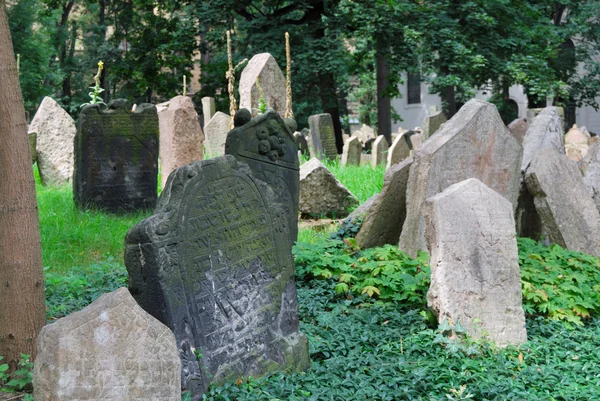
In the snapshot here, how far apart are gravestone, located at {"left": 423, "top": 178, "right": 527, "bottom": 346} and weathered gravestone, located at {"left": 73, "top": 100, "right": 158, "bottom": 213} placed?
567 cm

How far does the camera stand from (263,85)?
12.6m

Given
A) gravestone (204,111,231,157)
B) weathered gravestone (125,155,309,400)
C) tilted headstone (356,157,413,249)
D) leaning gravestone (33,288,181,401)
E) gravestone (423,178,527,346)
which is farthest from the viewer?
gravestone (204,111,231,157)

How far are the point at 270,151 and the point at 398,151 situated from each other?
9.26m

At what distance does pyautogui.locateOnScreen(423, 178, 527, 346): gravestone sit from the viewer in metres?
5.21

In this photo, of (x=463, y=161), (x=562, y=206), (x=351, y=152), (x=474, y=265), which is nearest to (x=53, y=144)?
(x=351, y=152)

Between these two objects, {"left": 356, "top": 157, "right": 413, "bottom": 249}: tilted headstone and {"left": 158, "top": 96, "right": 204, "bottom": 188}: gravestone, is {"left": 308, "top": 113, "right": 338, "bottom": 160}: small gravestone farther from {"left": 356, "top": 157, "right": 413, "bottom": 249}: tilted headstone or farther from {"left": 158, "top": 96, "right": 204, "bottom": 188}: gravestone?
{"left": 356, "top": 157, "right": 413, "bottom": 249}: tilted headstone

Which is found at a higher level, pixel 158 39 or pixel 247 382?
pixel 158 39

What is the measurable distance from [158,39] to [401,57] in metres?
6.62

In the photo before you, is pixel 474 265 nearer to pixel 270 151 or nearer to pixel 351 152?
pixel 270 151

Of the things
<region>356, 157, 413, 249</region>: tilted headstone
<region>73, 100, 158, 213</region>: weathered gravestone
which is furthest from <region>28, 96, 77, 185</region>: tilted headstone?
<region>356, 157, 413, 249</region>: tilted headstone

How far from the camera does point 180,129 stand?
11391mm

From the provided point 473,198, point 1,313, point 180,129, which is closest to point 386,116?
point 180,129

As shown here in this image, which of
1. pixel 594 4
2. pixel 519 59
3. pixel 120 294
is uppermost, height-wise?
pixel 594 4

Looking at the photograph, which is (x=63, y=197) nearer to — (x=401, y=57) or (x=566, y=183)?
(x=566, y=183)
